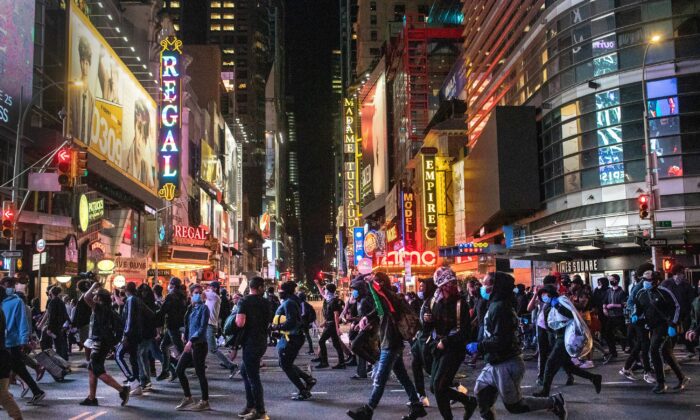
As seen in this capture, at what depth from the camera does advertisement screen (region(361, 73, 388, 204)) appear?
88125mm

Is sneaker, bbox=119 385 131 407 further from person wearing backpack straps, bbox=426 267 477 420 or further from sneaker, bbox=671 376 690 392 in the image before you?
sneaker, bbox=671 376 690 392

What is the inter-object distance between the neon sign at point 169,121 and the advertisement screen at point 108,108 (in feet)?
2.80

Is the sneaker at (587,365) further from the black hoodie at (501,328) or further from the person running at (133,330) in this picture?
the person running at (133,330)

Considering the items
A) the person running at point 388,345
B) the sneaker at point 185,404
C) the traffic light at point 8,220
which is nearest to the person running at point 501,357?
the person running at point 388,345

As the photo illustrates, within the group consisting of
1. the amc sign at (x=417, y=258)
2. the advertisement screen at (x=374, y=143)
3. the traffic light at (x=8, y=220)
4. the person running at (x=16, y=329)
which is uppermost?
the advertisement screen at (x=374, y=143)

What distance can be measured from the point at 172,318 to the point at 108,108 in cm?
2865

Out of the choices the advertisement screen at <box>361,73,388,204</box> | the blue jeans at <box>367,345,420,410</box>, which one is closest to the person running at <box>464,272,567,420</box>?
the blue jeans at <box>367,345,420,410</box>

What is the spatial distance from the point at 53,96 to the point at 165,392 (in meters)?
26.9

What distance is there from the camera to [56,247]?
107 ft

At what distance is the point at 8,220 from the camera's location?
22.7 m

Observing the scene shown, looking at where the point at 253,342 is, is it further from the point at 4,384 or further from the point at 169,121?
the point at 169,121

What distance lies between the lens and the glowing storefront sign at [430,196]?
56.0 m

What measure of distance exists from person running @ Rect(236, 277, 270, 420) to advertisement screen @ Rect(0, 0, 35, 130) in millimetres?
23355

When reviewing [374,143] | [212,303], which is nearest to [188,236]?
[374,143]
